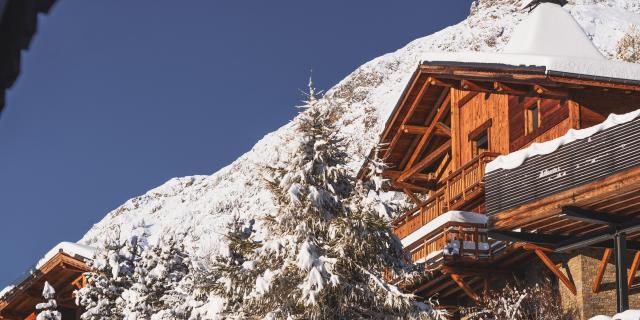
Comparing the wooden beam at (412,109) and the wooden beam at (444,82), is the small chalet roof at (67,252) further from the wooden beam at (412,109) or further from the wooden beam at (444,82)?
the wooden beam at (444,82)

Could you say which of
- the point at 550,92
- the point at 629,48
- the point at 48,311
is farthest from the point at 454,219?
the point at 629,48

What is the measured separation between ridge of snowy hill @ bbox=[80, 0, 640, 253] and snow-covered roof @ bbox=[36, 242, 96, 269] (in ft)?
194

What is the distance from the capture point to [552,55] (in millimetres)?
17672

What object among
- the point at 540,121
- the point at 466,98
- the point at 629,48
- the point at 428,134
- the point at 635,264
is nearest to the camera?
the point at 635,264

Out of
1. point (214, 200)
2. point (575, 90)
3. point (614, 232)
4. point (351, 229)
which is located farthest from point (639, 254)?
point (214, 200)

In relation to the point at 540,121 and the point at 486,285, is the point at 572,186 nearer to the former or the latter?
the point at 486,285

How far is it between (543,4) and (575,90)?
21.0ft

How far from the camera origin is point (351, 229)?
1270 cm

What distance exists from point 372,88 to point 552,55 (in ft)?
369

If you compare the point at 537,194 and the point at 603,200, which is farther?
the point at 537,194

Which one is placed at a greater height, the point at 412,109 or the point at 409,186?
the point at 412,109

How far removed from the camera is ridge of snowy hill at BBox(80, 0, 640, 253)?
102719 millimetres

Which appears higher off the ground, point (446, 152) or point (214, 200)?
point (214, 200)

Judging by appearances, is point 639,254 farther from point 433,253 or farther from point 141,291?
point 141,291
